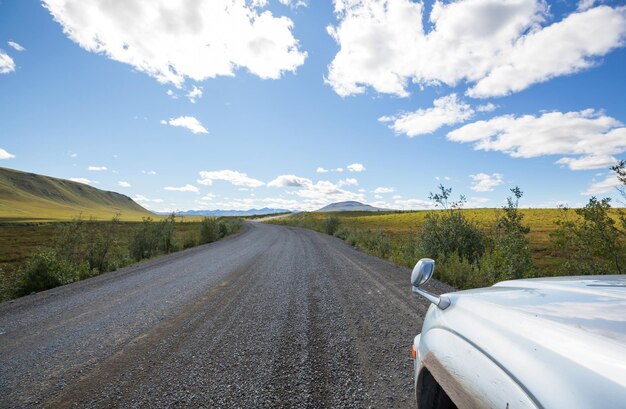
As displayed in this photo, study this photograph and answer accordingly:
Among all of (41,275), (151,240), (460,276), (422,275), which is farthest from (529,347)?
(151,240)

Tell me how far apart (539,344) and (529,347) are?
0.03 meters

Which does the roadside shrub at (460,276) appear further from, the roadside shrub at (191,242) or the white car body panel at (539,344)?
the roadside shrub at (191,242)

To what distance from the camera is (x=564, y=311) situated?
1305 millimetres

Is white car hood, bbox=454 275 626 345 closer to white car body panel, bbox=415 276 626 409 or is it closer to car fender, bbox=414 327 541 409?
white car body panel, bbox=415 276 626 409

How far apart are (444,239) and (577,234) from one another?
424cm

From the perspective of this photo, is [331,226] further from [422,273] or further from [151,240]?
[422,273]

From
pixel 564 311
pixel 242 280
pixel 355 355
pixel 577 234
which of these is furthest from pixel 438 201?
pixel 564 311

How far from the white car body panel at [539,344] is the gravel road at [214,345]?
1.55 metres

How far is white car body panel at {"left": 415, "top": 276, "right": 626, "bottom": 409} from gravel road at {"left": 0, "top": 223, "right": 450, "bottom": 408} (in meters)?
1.55

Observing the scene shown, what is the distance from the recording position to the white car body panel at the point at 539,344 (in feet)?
2.92

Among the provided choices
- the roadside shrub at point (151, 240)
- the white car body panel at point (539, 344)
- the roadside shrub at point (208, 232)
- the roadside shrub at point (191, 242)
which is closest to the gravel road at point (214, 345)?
the white car body panel at point (539, 344)

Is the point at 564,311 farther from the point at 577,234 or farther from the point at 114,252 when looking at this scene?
the point at 114,252

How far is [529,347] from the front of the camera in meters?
1.14

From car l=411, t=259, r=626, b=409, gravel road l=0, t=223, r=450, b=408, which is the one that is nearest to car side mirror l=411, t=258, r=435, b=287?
car l=411, t=259, r=626, b=409
